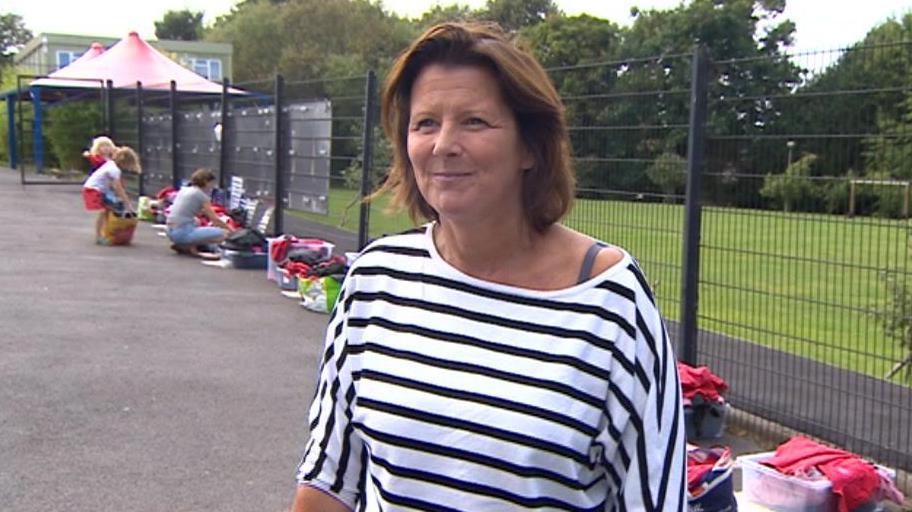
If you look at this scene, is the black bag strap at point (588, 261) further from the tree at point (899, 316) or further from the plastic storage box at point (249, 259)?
the plastic storage box at point (249, 259)

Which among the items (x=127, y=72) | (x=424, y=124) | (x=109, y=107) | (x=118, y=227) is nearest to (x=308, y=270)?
(x=118, y=227)

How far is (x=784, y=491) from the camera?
4.69 meters

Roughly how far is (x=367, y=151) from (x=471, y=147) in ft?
28.4

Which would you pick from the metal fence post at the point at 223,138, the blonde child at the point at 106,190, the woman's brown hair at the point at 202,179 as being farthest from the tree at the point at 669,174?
the metal fence post at the point at 223,138

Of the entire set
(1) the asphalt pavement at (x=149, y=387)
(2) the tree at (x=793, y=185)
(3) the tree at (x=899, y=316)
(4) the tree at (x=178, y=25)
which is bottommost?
(1) the asphalt pavement at (x=149, y=387)

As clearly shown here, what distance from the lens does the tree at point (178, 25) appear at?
324 feet

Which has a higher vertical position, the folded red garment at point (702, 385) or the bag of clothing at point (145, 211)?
the bag of clothing at point (145, 211)

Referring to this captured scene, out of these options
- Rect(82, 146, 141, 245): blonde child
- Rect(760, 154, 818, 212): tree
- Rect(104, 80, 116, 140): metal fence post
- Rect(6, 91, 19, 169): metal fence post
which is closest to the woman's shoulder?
Rect(760, 154, 818, 212): tree

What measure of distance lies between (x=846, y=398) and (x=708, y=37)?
22.7 meters

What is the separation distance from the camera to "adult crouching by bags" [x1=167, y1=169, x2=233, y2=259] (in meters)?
13.6

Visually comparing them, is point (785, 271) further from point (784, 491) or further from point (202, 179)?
point (202, 179)

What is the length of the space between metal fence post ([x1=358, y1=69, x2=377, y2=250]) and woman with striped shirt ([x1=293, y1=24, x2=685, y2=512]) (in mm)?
8253

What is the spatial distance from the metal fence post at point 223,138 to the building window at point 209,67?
122 ft

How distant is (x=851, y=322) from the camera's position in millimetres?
→ 5625
